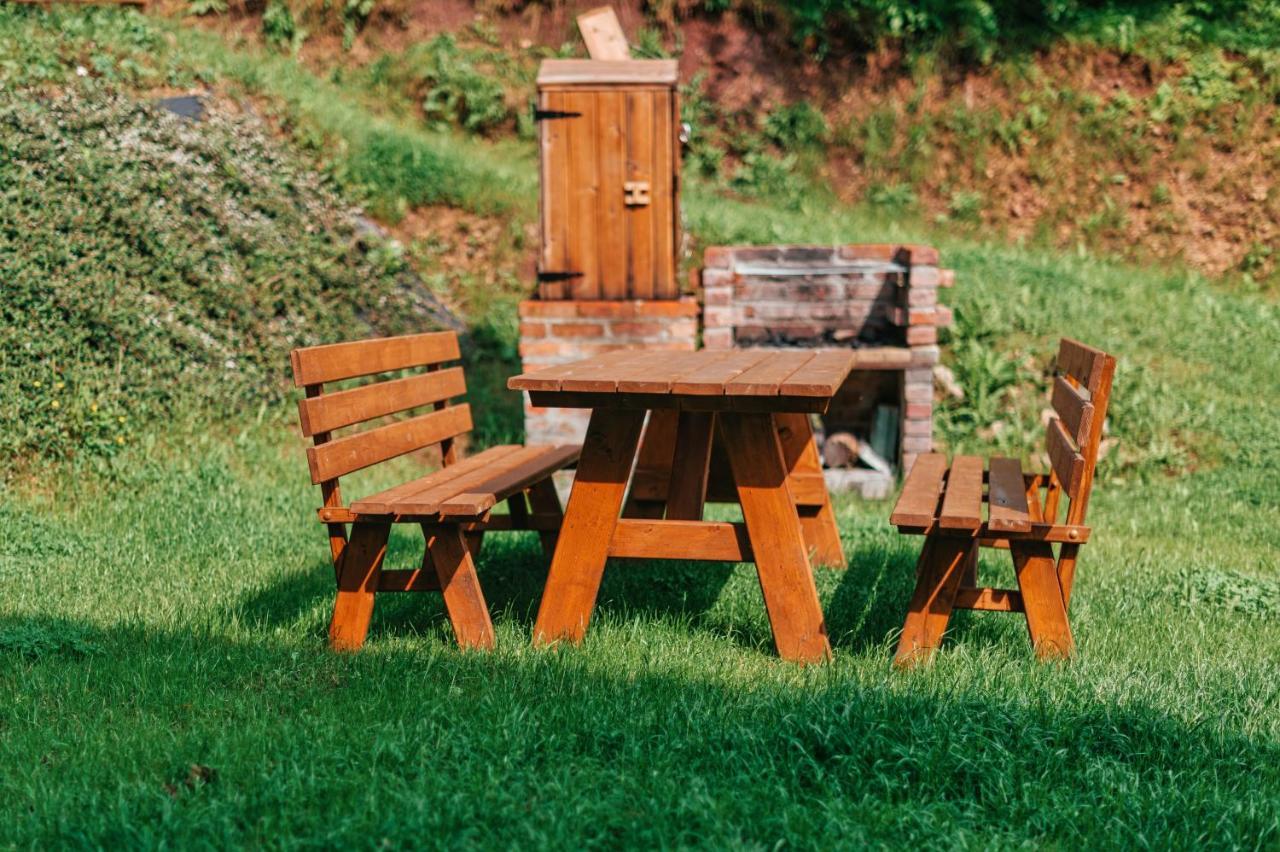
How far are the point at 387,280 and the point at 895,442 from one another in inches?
153

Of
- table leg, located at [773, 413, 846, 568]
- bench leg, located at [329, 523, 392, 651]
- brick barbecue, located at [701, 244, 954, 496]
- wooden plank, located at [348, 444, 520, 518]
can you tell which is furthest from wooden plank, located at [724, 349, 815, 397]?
brick barbecue, located at [701, 244, 954, 496]

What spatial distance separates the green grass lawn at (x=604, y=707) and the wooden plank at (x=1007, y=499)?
44cm

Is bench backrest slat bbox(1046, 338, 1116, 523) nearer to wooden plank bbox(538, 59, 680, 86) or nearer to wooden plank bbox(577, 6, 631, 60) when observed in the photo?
wooden plank bbox(538, 59, 680, 86)

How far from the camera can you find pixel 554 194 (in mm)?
7016

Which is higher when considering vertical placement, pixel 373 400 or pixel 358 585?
pixel 373 400

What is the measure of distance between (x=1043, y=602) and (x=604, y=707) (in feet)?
4.90

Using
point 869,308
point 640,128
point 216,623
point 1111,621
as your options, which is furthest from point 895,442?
point 216,623

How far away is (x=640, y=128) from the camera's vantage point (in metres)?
6.91

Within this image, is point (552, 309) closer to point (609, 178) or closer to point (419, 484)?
point (609, 178)

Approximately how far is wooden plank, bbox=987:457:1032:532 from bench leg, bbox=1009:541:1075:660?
13 cm

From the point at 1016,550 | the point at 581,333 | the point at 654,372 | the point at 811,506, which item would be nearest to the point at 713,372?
the point at 654,372

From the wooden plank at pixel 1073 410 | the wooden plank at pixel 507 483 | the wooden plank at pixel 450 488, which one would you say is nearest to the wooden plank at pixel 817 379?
the wooden plank at pixel 1073 410

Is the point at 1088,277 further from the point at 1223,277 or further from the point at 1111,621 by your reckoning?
the point at 1111,621

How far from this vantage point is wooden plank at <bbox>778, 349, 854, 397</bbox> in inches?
146
